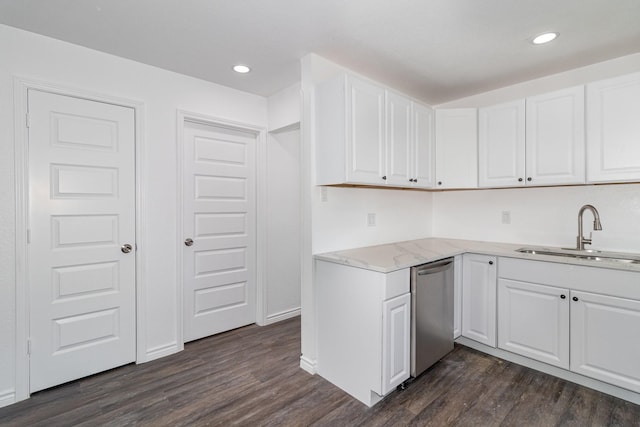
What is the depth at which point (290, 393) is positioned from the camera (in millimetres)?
2090

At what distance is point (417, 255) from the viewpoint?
2.32 metres

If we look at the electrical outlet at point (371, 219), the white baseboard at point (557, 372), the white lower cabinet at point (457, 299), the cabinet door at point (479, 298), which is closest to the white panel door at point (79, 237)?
the electrical outlet at point (371, 219)

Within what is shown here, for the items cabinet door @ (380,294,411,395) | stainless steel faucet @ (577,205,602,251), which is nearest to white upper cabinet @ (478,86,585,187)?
stainless steel faucet @ (577,205,602,251)

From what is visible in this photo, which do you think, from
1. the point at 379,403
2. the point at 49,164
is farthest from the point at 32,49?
the point at 379,403

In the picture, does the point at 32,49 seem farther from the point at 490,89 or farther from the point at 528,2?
the point at 490,89

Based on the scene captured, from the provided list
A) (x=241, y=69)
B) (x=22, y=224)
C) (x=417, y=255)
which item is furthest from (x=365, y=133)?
(x=22, y=224)

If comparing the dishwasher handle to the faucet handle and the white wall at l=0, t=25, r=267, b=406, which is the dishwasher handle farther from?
the white wall at l=0, t=25, r=267, b=406

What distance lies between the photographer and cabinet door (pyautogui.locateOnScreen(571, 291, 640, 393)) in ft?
6.24

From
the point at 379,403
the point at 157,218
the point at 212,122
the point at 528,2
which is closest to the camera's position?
Result: the point at 528,2

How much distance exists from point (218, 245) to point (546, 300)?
2835 mm

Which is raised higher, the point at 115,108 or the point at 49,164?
the point at 115,108

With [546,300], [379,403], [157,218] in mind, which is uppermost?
[157,218]

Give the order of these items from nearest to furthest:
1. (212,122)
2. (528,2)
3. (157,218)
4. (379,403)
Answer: (528,2) < (379,403) < (157,218) < (212,122)

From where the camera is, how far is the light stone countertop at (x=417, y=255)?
1.95 meters
